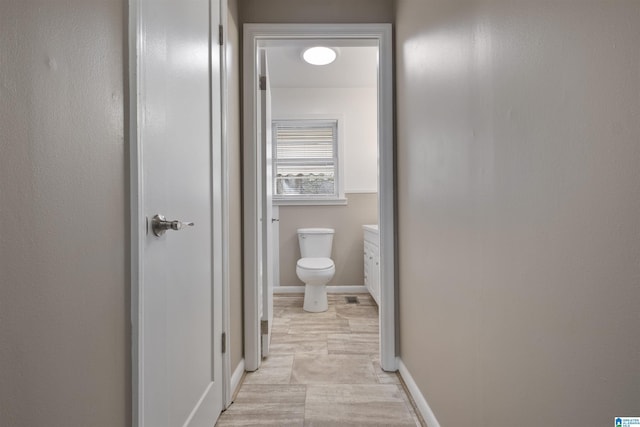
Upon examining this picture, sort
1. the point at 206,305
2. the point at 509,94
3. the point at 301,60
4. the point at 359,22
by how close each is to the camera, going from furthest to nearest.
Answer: the point at 301,60
the point at 359,22
the point at 206,305
the point at 509,94

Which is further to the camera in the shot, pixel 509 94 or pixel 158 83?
pixel 158 83

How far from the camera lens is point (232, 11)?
72.2 inches

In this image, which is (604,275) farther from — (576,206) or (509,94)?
(509,94)

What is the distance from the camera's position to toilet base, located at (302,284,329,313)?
123 inches

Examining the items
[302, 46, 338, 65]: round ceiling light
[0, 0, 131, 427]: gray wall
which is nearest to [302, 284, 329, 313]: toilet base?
[302, 46, 338, 65]: round ceiling light

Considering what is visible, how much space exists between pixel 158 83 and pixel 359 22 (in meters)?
1.44

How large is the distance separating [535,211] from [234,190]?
57.6 inches

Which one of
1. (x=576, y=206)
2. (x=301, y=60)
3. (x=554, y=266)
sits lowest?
(x=554, y=266)

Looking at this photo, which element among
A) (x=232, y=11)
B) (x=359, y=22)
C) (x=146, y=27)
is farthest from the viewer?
(x=359, y=22)

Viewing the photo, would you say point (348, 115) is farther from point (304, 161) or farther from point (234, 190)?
point (234, 190)

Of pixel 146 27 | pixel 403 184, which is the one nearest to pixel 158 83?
pixel 146 27

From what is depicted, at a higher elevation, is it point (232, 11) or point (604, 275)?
point (232, 11)

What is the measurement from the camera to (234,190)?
1.84 metres

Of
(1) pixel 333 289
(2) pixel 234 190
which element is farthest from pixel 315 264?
(2) pixel 234 190
